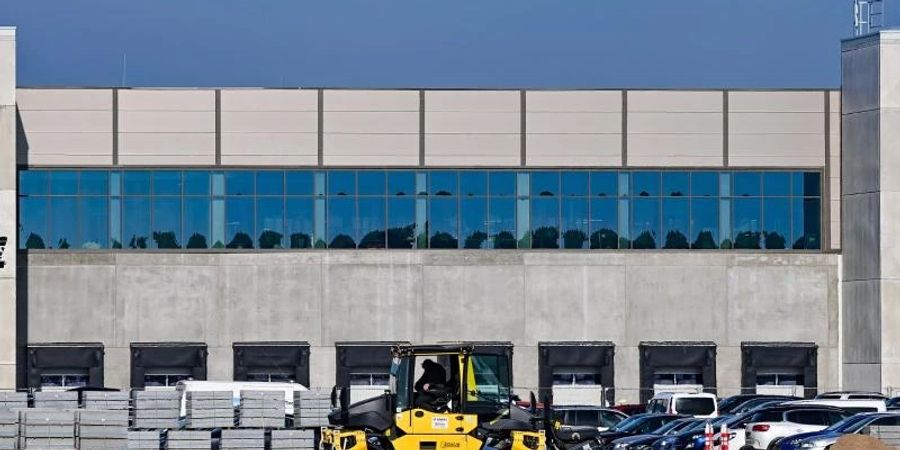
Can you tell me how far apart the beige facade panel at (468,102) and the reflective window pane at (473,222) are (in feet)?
11.6

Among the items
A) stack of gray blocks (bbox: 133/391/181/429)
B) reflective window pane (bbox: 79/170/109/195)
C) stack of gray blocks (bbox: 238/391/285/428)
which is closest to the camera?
stack of gray blocks (bbox: 133/391/181/429)

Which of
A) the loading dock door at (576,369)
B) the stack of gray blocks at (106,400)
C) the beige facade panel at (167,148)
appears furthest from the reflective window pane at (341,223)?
the stack of gray blocks at (106,400)

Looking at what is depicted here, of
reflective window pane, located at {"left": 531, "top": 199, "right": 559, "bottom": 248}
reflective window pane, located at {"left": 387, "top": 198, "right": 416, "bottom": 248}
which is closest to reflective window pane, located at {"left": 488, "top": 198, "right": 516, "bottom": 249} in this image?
reflective window pane, located at {"left": 531, "top": 199, "right": 559, "bottom": 248}

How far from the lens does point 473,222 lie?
243ft

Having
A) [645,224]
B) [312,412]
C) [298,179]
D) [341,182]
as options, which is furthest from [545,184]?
[312,412]

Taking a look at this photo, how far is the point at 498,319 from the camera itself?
73.2 metres

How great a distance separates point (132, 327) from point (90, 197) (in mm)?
5283

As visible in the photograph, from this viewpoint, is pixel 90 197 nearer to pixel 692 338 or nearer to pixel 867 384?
pixel 692 338

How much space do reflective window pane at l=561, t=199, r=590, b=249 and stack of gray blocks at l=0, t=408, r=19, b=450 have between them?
30.6 m

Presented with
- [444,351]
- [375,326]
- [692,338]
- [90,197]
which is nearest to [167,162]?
[90,197]

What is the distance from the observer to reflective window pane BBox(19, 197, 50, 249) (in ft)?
238

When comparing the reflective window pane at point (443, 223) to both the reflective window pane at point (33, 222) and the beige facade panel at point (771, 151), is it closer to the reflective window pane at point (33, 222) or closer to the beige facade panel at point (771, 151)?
the beige facade panel at point (771, 151)

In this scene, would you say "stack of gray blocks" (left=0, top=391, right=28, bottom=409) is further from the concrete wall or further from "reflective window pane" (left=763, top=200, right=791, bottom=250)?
"reflective window pane" (left=763, top=200, right=791, bottom=250)

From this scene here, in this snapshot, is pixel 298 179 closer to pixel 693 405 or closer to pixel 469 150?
pixel 469 150
